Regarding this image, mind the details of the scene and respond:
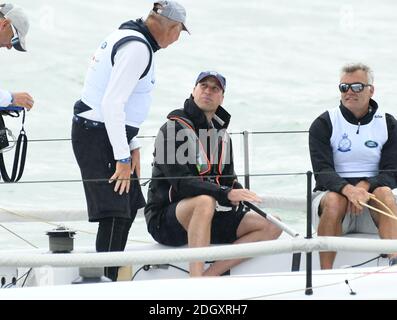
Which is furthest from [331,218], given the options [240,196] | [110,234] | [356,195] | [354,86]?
[110,234]

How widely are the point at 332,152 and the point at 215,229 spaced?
0.70 m

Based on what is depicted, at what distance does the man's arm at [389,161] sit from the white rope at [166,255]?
3.66 ft

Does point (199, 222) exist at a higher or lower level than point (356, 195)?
lower

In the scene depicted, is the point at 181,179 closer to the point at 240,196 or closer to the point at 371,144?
the point at 240,196

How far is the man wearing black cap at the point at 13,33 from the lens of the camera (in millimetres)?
4984

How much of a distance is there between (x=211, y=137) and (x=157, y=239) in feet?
1.89

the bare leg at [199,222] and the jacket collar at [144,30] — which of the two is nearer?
the jacket collar at [144,30]

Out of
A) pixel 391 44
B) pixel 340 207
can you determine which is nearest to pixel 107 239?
pixel 340 207

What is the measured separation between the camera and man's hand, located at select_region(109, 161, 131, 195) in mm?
5051

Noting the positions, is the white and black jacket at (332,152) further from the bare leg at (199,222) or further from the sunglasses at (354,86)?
the bare leg at (199,222)

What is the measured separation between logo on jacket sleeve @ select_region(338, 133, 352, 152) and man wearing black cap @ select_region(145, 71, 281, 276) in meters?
0.51

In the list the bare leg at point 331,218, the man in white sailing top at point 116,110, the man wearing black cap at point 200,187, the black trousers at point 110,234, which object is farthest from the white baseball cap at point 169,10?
the bare leg at point 331,218

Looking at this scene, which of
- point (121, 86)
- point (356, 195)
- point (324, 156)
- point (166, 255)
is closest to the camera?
point (166, 255)

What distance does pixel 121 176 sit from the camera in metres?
5.07
